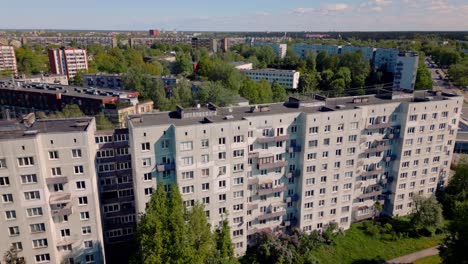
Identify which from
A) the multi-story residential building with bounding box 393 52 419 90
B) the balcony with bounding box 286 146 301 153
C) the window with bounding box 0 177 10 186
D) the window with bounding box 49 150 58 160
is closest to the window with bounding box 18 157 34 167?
the window with bounding box 49 150 58 160

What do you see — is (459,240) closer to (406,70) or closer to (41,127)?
(41,127)

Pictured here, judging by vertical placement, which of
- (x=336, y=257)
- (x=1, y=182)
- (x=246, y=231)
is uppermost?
(x=1, y=182)

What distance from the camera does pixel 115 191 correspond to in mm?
46906

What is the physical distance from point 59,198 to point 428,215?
5143 cm

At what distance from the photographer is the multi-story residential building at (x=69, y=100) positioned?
81.4 metres

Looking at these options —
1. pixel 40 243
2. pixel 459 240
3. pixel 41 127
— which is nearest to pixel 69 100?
pixel 41 127

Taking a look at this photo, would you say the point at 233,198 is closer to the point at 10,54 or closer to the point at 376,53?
the point at 376,53

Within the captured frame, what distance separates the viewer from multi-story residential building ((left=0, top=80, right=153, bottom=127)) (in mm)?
81438

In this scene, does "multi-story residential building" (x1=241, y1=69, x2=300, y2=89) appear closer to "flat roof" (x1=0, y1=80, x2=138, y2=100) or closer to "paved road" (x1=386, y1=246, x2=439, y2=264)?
"flat roof" (x1=0, y1=80, x2=138, y2=100)

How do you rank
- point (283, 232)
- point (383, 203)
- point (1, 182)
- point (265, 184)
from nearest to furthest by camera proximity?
1. point (1, 182)
2. point (265, 184)
3. point (283, 232)
4. point (383, 203)

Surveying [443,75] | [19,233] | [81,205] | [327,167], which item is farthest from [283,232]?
[443,75]

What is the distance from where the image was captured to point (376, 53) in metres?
170

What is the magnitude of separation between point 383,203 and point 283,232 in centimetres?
1939

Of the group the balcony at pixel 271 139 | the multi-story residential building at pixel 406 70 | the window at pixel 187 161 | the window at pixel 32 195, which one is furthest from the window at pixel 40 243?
the multi-story residential building at pixel 406 70
